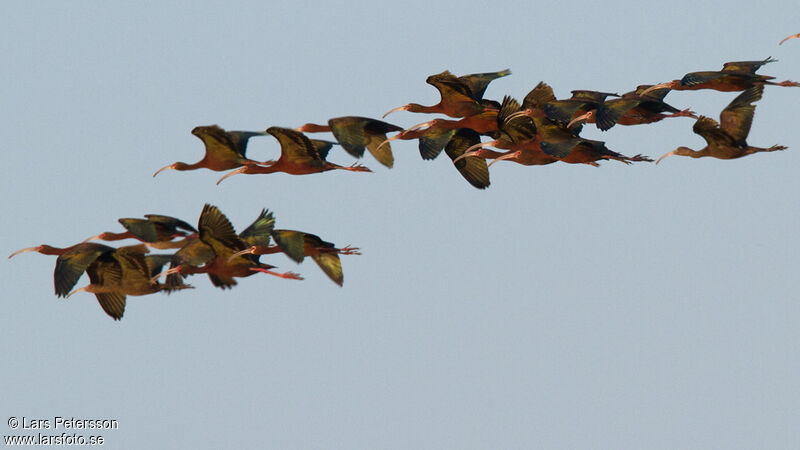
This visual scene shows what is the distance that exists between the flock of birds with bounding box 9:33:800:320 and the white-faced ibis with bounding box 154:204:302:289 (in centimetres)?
2

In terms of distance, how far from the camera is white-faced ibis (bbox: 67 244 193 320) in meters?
38.4

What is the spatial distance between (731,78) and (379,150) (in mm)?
9464

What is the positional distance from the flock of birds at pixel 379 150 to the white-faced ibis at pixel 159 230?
0.09 feet

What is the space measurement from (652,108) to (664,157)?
1.42m

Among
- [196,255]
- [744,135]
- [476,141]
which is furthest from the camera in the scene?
[476,141]

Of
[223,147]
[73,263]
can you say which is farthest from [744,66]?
[73,263]

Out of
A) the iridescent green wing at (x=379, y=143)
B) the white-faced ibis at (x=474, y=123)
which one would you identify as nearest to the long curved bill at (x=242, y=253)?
the iridescent green wing at (x=379, y=143)

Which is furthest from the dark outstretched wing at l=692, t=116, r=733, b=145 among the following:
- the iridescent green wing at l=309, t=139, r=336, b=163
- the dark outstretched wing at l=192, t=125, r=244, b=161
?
the dark outstretched wing at l=192, t=125, r=244, b=161

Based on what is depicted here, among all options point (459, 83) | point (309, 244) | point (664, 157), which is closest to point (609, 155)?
point (664, 157)

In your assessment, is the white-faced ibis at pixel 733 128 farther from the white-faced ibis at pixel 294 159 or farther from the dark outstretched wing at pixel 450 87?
the white-faced ibis at pixel 294 159

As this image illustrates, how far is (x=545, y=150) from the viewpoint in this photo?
39281 millimetres

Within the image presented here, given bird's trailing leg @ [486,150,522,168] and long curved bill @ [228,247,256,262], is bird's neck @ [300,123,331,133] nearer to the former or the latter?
bird's trailing leg @ [486,150,522,168]

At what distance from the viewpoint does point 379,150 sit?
41.0m

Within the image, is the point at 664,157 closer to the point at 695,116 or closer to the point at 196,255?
the point at 695,116
